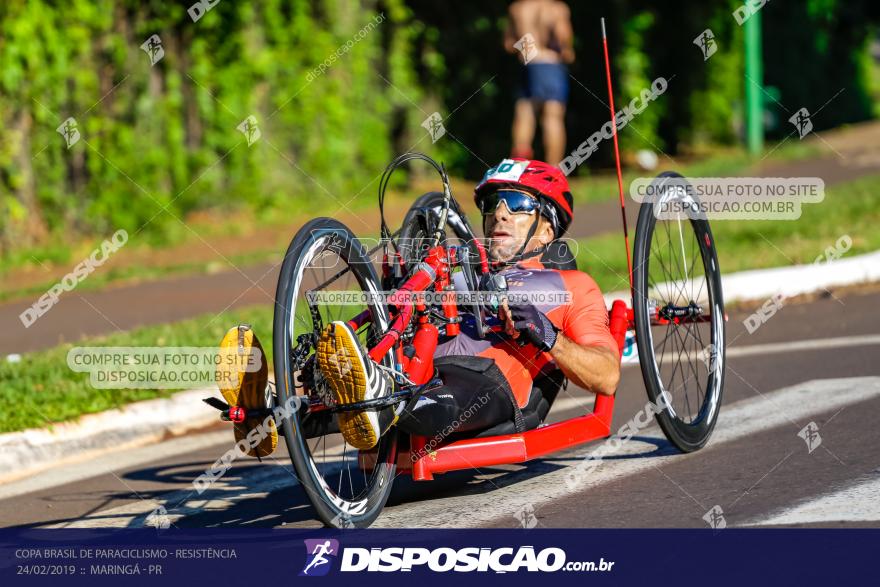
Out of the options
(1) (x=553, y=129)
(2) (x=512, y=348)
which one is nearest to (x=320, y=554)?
(2) (x=512, y=348)

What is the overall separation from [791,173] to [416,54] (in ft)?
15.1

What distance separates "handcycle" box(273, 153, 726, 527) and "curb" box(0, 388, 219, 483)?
1.24 m

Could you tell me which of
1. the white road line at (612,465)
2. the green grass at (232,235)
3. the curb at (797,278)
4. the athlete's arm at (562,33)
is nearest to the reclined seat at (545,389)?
the white road line at (612,465)

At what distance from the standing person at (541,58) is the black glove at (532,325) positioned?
303 inches

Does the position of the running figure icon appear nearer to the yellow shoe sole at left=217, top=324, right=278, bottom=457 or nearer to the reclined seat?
the yellow shoe sole at left=217, top=324, right=278, bottom=457

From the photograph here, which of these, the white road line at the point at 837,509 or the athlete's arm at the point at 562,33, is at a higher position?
the athlete's arm at the point at 562,33

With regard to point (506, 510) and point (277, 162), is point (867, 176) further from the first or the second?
point (506, 510)

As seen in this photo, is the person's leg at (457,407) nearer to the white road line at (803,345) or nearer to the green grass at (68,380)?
the green grass at (68,380)

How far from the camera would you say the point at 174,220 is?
513 inches

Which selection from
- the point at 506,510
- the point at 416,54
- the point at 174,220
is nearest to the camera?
the point at 506,510

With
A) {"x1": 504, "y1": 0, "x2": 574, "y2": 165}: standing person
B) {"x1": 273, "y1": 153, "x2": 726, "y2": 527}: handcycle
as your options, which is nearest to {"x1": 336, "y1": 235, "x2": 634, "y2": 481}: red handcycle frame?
{"x1": 273, "y1": 153, "x2": 726, "y2": 527}: handcycle

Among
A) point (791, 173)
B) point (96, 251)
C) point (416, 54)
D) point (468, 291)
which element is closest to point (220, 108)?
point (96, 251)

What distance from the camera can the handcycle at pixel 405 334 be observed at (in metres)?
4.71

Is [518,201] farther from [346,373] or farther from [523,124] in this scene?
[523,124]
